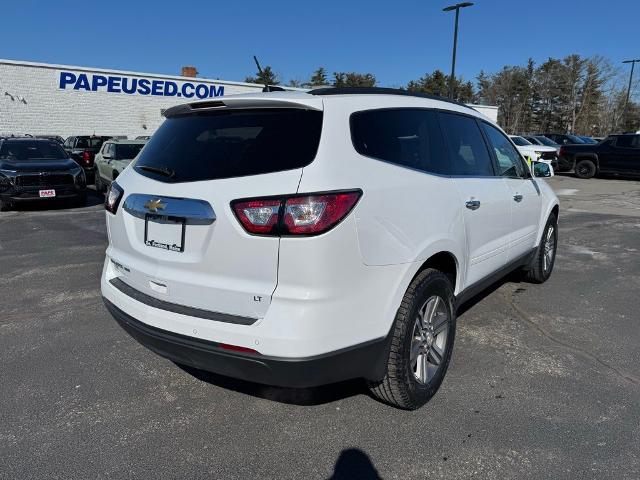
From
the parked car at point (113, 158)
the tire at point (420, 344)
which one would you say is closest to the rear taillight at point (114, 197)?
the tire at point (420, 344)

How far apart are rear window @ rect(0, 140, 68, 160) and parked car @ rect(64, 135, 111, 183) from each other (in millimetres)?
3127

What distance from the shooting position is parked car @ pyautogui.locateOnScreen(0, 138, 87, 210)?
421 inches

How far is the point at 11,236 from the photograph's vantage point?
8289 mm

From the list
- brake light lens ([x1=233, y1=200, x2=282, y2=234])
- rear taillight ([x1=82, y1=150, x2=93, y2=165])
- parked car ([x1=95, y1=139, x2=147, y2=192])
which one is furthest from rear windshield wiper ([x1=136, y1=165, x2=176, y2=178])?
rear taillight ([x1=82, y1=150, x2=93, y2=165])

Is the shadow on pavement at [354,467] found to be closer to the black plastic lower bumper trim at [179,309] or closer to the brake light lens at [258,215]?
the black plastic lower bumper trim at [179,309]

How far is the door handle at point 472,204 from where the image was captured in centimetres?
333

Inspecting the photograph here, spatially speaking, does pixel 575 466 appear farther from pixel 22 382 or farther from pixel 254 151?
pixel 22 382

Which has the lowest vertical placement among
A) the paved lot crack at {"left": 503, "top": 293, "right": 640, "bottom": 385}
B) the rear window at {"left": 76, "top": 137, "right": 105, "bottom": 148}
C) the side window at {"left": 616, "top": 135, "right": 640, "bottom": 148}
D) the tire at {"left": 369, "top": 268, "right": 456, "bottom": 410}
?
the paved lot crack at {"left": 503, "top": 293, "right": 640, "bottom": 385}

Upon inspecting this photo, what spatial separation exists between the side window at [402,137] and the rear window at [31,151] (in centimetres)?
1116

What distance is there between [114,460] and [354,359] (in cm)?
134

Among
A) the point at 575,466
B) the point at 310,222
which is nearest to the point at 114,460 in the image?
the point at 310,222

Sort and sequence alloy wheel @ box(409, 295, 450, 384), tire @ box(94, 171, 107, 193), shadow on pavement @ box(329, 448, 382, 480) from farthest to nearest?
tire @ box(94, 171, 107, 193), alloy wheel @ box(409, 295, 450, 384), shadow on pavement @ box(329, 448, 382, 480)

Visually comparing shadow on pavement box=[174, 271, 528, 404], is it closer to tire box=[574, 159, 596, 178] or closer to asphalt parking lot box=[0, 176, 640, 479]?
asphalt parking lot box=[0, 176, 640, 479]

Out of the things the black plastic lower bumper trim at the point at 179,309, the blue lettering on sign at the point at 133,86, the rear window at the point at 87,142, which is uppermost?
the blue lettering on sign at the point at 133,86
